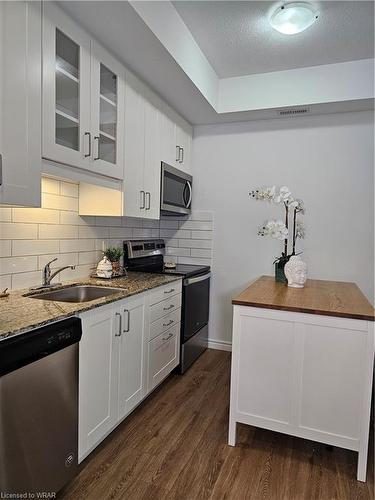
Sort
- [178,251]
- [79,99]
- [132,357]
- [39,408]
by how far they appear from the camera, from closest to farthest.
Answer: [39,408]
[79,99]
[132,357]
[178,251]

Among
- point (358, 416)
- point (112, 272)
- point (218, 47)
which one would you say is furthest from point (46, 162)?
point (358, 416)

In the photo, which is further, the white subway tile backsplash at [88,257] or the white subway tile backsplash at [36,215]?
the white subway tile backsplash at [88,257]

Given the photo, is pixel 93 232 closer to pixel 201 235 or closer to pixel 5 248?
pixel 5 248

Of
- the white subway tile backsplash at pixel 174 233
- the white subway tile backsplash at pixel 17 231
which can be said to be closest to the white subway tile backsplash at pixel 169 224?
the white subway tile backsplash at pixel 174 233

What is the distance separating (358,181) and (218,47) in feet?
5.56

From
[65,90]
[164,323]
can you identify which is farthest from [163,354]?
[65,90]

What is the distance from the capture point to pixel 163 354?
259 cm

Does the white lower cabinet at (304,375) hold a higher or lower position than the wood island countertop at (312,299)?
lower

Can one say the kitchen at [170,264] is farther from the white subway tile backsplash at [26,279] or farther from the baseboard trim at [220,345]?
the baseboard trim at [220,345]

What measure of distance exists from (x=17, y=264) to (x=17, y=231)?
194 mm

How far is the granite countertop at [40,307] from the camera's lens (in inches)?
52.3

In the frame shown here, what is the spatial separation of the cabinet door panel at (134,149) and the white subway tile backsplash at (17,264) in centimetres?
71

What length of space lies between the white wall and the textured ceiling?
1.97 feet

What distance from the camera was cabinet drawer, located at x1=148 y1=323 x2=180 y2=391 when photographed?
242cm
